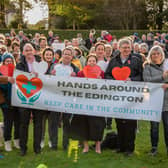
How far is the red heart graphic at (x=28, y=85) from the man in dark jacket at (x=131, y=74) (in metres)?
1.28

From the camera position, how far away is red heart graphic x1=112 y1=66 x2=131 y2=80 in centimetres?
557

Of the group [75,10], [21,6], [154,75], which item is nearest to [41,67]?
[154,75]

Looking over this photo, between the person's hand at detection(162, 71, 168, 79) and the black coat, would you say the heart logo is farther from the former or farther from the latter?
the person's hand at detection(162, 71, 168, 79)

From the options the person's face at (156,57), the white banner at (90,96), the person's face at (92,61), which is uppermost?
the person's face at (156,57)

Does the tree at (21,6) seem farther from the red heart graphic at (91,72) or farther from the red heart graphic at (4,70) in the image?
the red heart graphic at (91,72)

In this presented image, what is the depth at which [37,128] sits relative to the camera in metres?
5.88

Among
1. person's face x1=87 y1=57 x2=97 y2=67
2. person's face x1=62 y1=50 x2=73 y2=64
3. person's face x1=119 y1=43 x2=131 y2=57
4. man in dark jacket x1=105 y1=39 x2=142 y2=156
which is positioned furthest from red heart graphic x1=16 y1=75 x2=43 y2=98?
person's face x1=119 y1=43 x2=131 y2=57

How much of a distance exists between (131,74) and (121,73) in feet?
0.62

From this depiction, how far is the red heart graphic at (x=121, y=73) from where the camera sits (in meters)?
5.57

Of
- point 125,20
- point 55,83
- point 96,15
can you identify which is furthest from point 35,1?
point 55,83

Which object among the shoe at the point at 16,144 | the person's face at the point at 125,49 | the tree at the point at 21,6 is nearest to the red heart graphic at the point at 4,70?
the shoe at the point at 16,144

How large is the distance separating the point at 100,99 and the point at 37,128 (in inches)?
50.4

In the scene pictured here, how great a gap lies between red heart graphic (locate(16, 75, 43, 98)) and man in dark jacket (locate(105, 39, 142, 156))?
1.28 meters

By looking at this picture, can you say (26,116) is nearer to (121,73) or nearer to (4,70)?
(4,70)
